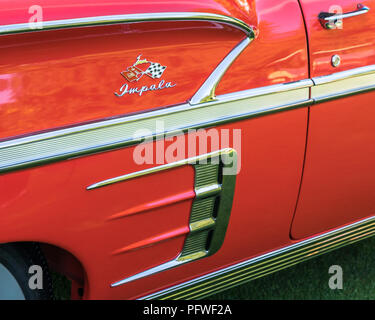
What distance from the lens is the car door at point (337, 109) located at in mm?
1908

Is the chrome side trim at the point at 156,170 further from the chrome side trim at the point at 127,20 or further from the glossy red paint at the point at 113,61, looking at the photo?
the chrome side trim at the point at 127,20

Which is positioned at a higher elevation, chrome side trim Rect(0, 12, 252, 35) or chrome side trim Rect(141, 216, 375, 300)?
chrome side trim Rect(0, 12, 252, 35)

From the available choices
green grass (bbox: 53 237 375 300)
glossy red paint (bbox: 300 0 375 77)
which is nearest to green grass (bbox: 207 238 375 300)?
green grass (bbox: 53 237 375 300)

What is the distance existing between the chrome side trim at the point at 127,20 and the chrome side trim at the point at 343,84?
0.33m

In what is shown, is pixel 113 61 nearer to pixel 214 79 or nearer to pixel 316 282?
pixel 214 79

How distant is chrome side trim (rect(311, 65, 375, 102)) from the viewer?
191 centimetres

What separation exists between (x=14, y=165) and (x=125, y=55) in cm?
41

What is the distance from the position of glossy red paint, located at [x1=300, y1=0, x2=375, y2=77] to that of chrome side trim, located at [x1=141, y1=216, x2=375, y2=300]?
65cm

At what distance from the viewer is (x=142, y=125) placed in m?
1.57

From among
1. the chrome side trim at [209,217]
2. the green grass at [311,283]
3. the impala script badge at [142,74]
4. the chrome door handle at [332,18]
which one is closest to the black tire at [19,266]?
the chrome side trim at [209,217]

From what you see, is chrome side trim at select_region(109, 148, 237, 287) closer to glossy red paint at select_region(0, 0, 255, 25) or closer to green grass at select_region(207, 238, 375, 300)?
glossy red paint at select_region(0, 0, 255, 25)

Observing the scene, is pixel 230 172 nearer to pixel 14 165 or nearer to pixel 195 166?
pixel 195 166

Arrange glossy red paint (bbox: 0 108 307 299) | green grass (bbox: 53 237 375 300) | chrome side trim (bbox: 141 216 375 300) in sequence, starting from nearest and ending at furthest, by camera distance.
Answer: glossy red paint (bbox: 0 108 307 299), chrome side trim (bbox: 141 216 375 300), green grass (bbox: 53 237 375 300)
